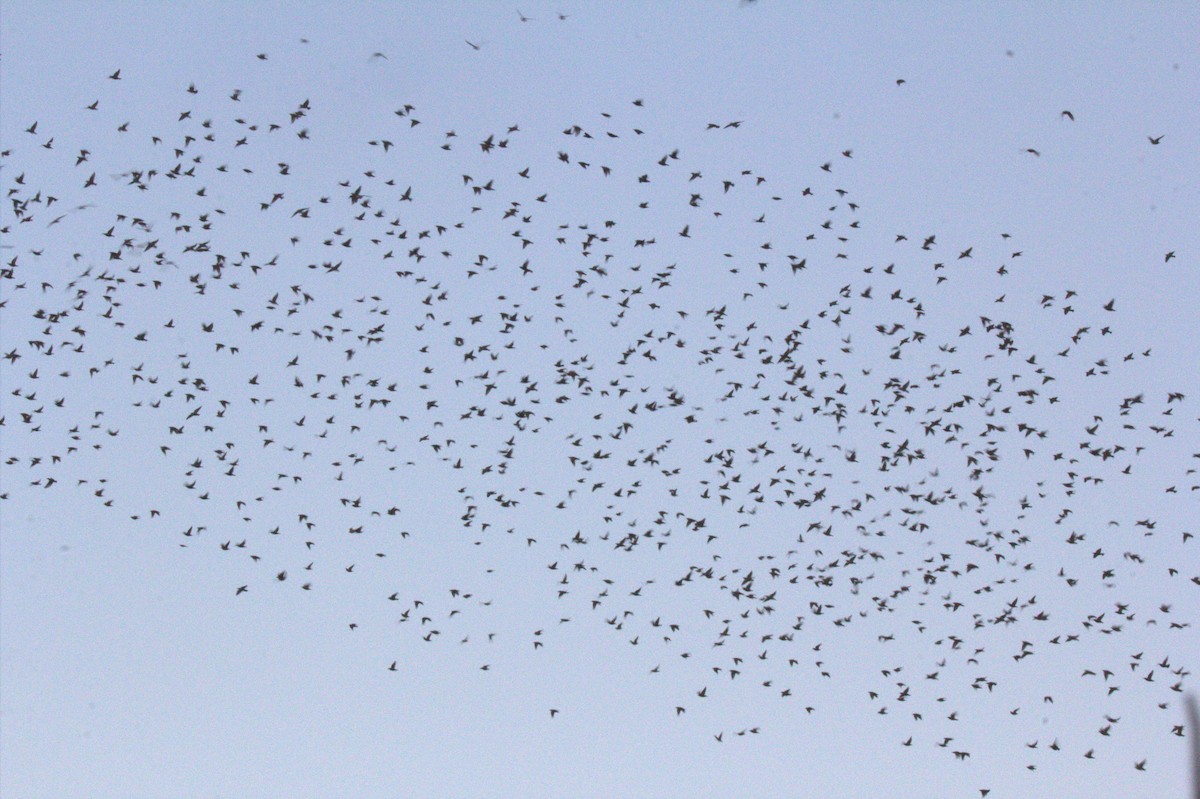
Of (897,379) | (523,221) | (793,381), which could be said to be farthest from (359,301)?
(897,379)

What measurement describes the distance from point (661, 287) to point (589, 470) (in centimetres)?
508

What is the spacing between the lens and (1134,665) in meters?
32.2

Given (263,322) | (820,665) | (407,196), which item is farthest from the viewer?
(820,665)

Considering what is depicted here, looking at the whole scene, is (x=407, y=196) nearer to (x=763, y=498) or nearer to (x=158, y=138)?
(x=158, y=138)

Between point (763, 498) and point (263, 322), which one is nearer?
point (263, 322)

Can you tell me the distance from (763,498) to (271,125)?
15.5 meters

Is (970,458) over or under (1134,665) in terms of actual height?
over

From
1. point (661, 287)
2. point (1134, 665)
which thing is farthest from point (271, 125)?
point (1134, 665)

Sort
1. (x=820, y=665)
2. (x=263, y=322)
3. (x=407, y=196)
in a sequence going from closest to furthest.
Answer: (x=407, y=196) < (x=263, y=322) < (x=820, y=665)

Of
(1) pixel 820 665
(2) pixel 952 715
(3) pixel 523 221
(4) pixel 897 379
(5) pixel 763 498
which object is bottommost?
(2) pixel 952 715

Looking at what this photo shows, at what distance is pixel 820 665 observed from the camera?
34.1 m

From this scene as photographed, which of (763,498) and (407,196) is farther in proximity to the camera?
(763,498)

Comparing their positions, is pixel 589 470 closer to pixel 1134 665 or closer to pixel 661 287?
pixel 661 287

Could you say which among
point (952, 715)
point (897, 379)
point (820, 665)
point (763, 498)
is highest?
point (897, 379)
